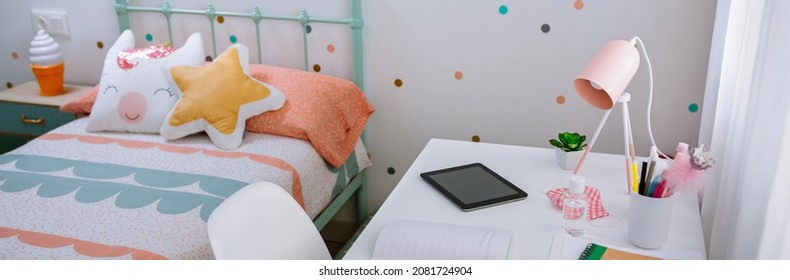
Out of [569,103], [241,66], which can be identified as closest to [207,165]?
[241,66]

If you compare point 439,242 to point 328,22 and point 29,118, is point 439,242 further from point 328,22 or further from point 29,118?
point 29,118

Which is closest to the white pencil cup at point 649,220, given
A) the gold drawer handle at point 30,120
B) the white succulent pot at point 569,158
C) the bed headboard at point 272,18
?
the white succulent pot at point 569,158

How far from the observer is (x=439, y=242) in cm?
132

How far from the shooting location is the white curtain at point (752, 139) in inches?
45.8

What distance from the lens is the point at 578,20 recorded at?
240 cm

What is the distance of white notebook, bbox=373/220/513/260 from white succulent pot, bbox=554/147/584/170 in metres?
0.52

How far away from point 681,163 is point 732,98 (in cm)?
38

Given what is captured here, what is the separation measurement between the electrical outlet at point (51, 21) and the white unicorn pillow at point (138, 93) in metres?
0.59

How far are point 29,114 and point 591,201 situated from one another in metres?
2.24

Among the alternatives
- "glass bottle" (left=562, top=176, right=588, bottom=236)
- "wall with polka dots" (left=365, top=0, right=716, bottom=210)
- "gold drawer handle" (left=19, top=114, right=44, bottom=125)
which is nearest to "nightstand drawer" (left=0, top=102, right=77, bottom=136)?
"gold drawer handle" (left=19, top=114, right=44, bottom=125)

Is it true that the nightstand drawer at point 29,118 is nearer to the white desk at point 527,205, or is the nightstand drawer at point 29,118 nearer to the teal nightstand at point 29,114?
the teal nightstand at point 29,114

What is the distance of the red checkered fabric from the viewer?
1.56 meters

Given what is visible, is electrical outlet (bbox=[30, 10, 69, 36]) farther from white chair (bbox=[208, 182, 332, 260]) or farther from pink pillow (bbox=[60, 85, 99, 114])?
white chair (bbox=[208, 182, 332, 260])

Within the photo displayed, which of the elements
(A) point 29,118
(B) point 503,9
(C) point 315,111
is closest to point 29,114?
(A) point 29,118
